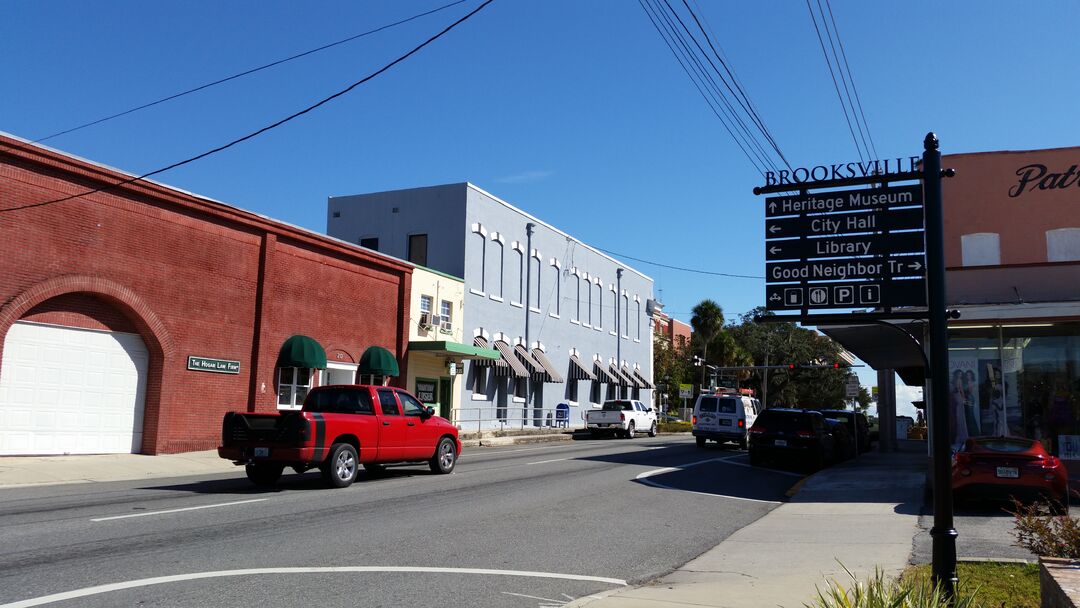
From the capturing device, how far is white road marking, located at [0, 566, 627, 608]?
6.41 meters

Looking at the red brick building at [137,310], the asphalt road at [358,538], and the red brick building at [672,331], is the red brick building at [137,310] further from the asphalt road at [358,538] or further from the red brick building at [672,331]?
the red brick building at [672,331]

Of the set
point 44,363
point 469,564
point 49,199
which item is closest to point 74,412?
point 44,363

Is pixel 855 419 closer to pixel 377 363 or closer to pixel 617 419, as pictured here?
pixel 617 419

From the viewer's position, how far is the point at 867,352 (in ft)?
87.9

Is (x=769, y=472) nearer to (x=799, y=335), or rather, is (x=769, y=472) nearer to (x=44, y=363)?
(x=44, y=363)

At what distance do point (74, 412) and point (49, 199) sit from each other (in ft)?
16.1

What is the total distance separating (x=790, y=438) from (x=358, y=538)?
15.1m

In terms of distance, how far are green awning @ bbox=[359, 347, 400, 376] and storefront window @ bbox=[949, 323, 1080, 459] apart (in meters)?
17.5

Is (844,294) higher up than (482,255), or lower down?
lower down

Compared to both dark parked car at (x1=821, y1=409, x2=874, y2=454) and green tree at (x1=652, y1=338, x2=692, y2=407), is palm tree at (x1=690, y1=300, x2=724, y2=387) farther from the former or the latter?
dark parked car at (x1=821, y1=409, x2=874, y2=454)

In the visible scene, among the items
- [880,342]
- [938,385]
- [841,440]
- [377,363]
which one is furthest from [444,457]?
[841,440]

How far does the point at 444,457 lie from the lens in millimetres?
17500

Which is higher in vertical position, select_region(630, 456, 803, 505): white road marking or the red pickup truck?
the red pickup truck

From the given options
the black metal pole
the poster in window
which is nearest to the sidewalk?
the black metal pole
